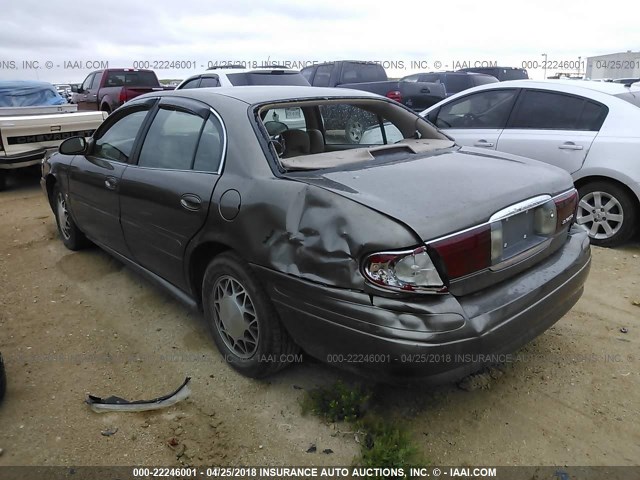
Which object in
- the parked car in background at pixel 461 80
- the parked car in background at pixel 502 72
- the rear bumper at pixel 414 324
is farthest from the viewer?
the parked car in background at pixel 502 72

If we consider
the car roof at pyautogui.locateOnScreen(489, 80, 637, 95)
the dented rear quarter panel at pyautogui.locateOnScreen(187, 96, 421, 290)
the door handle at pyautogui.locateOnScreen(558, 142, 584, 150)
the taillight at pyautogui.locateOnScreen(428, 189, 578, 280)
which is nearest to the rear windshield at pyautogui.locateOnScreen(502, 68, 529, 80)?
the car roof at pyautogui.locateOnScreen(489, 80, 637, 95)

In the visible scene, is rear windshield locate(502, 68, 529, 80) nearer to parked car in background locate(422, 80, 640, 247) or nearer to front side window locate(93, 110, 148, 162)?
parked car in background locate(422, 80, 640, 247)

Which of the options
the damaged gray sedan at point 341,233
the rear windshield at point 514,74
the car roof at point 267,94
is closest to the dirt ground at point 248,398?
the damaged gray sedan at point 341,233

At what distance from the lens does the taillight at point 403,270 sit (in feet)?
7.00

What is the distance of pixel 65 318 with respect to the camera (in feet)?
12.3

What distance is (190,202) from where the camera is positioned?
293 centimetres

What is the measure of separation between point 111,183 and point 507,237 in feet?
9.00

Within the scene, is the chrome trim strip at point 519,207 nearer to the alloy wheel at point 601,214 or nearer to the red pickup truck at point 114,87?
the alloy wheel at point 601,214

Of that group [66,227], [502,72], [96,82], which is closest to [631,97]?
[66,227]

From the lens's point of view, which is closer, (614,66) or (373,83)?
(373,83)

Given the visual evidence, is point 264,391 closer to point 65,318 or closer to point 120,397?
point 120,397

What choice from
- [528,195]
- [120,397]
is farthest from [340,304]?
[120,397]

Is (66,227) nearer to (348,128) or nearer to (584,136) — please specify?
(348,128)

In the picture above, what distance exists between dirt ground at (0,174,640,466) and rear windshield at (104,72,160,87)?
10.7 metres
